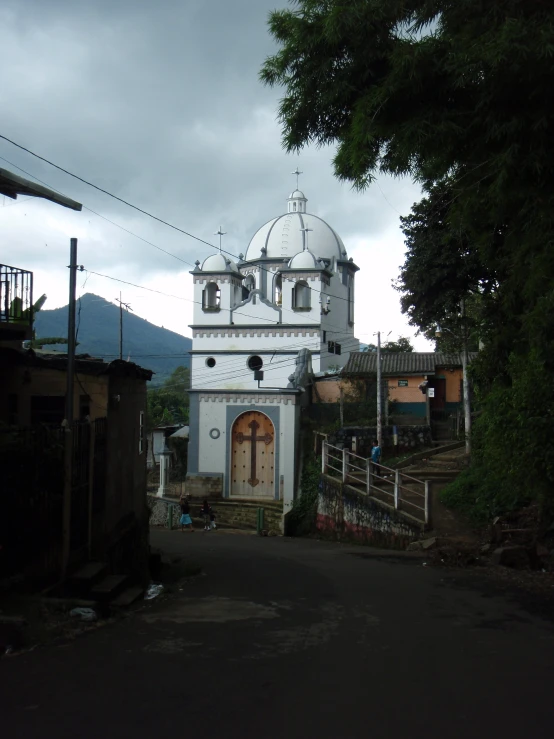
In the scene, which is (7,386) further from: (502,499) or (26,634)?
(502,499)

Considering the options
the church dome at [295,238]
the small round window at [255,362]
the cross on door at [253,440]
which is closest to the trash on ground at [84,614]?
the cross on door at [253,440]

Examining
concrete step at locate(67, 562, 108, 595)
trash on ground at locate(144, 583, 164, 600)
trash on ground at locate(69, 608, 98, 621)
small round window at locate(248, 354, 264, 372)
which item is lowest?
trash on ground at locate(144, 583, 164, 600)

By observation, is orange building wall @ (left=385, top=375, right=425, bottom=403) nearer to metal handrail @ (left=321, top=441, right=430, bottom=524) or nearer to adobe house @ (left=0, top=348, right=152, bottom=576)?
metal handrail @ (left=321, top=441, right=430, bottom=524)

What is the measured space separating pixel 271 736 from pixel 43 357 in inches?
348

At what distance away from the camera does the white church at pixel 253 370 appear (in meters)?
29.4

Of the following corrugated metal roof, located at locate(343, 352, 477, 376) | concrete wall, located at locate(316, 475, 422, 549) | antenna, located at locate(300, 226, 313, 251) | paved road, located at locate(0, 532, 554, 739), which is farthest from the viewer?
antenna, located at locate(300, 226, 313, 251)

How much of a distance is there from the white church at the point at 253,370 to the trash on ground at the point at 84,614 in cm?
2114

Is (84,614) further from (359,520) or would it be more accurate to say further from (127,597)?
(359,520)

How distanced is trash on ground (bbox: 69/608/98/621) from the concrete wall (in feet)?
32.9

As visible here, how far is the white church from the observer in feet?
96.5

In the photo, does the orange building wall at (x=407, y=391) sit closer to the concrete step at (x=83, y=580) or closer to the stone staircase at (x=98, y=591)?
the stone staircase at (x=98, y=591)

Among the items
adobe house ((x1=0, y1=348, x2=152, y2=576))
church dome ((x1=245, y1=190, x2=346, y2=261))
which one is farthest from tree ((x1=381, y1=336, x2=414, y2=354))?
adobe house ((x1=0, y1=348, x2=152, y2=576))

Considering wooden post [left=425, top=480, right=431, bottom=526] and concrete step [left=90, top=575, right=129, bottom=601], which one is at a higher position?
wooden post [left=425, top=480, right=431, bottom=526]

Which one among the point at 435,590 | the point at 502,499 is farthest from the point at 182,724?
the point at 502,499
